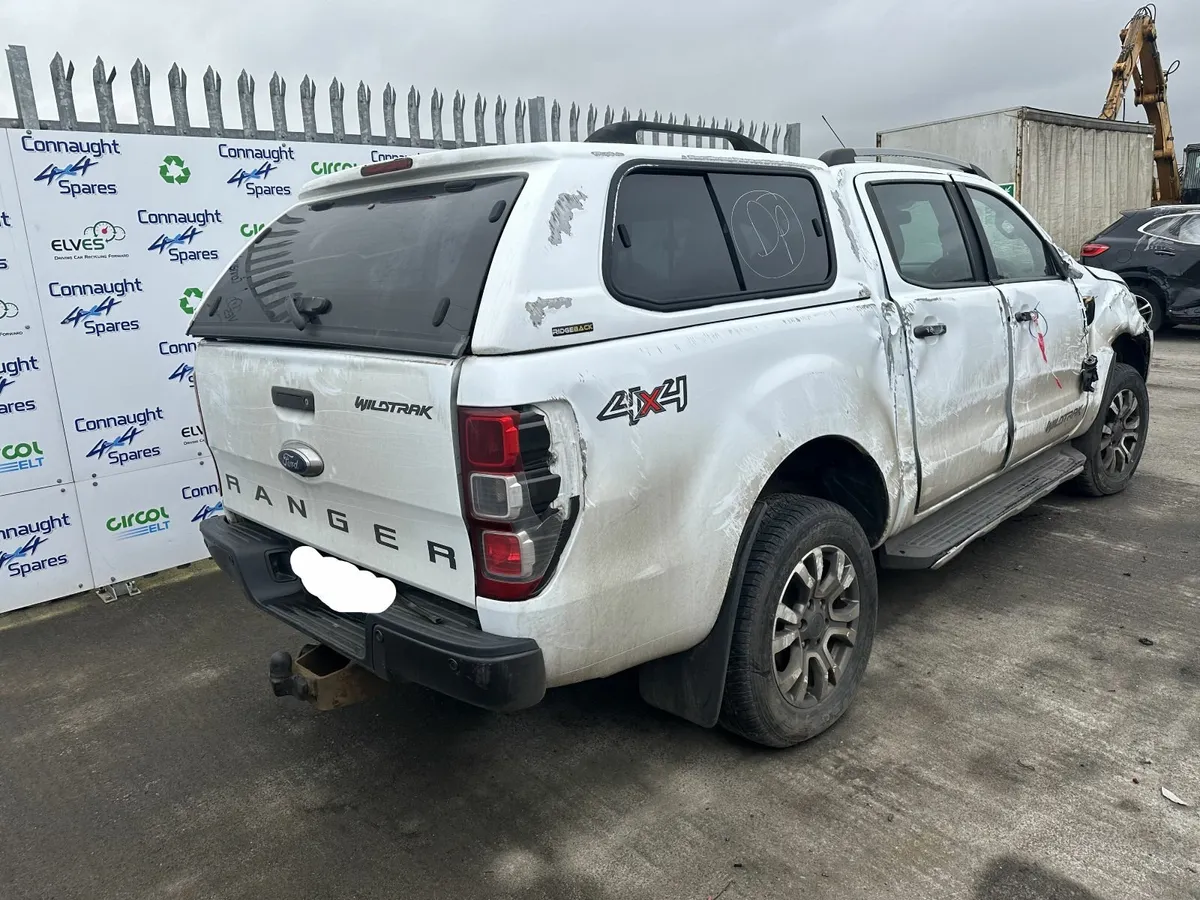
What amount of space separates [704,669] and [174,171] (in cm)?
409

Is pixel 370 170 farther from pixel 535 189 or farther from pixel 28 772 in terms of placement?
pixel 28 772

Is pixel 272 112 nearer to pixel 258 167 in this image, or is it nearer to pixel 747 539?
pixel 258 167

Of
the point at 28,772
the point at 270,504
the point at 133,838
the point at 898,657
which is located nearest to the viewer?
the point at 133,838

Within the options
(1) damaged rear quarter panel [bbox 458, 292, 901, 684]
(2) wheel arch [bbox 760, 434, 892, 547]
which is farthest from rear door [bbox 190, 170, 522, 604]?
(2) wheel arch [bbox 760, 434, 892, 547]

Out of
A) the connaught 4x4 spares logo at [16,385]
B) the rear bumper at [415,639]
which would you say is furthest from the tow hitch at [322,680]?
the connaught 4x4 spares logo at [16,385]

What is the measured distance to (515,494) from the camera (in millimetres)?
2092

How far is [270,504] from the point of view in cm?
293

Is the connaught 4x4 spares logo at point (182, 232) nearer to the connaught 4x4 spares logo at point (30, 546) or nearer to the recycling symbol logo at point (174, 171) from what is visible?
the recycling symbol logo at point (174, 171)

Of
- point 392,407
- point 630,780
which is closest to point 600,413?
point 392,407

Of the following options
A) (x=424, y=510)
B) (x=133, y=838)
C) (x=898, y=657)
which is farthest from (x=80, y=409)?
(x=898, y=657)

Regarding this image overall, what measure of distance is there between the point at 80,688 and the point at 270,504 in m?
1.63

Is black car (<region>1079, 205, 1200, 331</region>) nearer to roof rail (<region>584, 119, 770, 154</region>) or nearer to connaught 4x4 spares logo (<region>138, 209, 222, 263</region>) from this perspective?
roof rail (<region>584, 119, 770, 154</region>)

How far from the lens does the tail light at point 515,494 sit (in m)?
2.08

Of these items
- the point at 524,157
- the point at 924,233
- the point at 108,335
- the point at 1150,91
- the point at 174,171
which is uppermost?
the point at 1150,91
